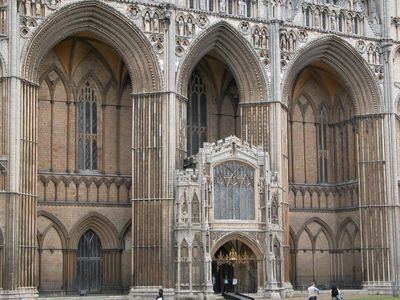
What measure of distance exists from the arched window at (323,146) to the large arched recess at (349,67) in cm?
348

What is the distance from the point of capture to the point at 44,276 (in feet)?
144

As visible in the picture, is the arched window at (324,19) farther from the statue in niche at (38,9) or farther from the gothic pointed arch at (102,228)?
the statue in niche at (38,9)

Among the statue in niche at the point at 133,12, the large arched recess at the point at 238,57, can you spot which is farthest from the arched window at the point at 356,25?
the statue in niche at the point at 133,12

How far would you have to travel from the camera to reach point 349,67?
4956 centimetres

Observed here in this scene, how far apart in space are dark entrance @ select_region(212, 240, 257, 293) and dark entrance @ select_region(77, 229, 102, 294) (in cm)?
597

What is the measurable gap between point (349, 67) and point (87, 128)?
1499cm

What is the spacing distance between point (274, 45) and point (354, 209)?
1133cm

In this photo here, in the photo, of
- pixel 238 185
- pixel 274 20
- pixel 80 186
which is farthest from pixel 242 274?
pixel 274 20

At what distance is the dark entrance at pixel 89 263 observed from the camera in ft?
148

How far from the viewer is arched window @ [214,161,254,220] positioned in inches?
1672

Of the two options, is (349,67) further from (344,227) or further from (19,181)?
(19,181)

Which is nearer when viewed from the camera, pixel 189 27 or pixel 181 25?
pixel 181 25

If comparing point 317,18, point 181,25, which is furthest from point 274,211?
point 317,18

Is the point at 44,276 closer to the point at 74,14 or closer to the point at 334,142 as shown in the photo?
the point at 74,14
